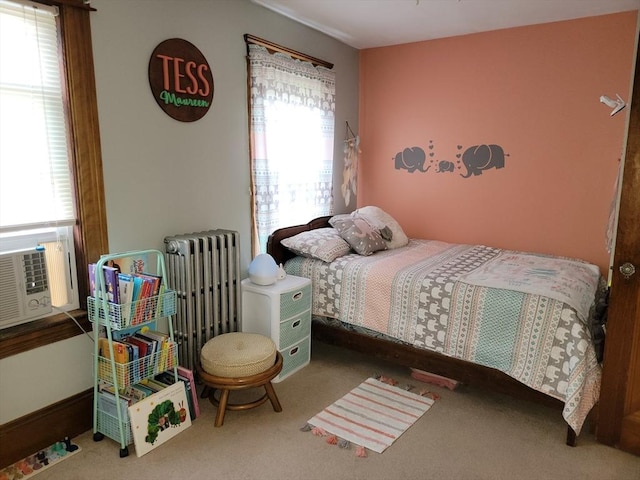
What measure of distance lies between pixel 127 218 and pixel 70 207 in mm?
292

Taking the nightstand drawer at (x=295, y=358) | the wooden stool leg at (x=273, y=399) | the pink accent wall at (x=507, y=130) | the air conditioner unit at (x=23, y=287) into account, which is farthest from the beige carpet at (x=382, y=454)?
the pink accent wall at (x=507, y=130)

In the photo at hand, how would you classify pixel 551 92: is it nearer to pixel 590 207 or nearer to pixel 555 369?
pixel 590 207

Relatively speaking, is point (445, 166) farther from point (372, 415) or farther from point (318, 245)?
point (372, 415)

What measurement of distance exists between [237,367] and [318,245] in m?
1.16

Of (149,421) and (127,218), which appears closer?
(149,421)

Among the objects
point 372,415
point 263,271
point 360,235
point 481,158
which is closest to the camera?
point 372,415

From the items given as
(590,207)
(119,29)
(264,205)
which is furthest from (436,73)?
(119,29)

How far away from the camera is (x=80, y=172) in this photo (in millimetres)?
2322

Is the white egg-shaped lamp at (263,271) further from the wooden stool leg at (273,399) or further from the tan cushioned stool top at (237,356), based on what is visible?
the wooden stool leg at (273,399)

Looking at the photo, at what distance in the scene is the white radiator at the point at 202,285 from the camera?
107 inches

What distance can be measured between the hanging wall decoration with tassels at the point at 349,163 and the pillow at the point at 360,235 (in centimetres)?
70

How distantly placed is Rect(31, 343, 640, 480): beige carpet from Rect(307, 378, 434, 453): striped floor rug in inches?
2.2

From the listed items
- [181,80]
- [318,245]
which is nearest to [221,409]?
[318,245]

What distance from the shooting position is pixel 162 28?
8.64ft
